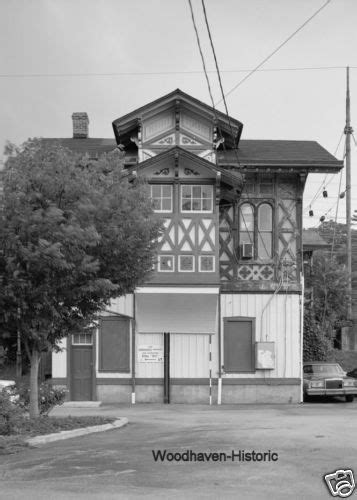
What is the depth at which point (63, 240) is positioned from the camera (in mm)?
15414

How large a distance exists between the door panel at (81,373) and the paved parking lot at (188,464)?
1240 cm

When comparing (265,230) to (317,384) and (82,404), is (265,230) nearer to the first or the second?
(317,384)

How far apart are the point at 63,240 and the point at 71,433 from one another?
3.94m

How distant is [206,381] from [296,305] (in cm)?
453

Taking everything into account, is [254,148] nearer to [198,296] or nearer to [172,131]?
[172,131]

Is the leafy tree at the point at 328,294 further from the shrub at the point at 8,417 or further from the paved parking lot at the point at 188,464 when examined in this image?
the shrub at the point at 8,417

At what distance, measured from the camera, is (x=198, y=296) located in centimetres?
2877

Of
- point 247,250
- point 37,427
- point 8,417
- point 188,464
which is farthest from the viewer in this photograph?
point 247,250

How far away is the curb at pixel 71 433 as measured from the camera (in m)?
14.4

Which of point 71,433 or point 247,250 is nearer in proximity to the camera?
point 71,433

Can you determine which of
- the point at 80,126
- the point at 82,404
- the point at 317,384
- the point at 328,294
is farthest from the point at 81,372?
the point at 328,294

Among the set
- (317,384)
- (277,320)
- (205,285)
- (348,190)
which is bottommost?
(317,384)

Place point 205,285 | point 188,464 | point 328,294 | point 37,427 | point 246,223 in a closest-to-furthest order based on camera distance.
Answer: point 188,464
point 37,427
point 205,285
point 246,223
point 328,294

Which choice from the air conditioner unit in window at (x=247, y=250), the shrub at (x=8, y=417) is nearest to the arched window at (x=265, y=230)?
the air conditioner unit in window at (x=247, y=250)
